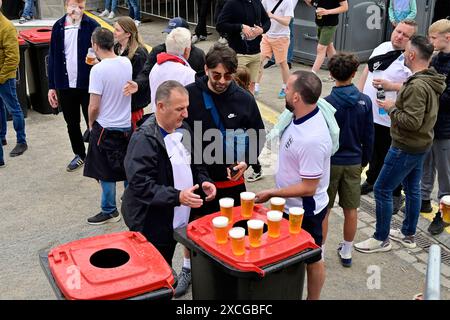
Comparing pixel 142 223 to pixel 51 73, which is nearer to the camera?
pixel 142 223

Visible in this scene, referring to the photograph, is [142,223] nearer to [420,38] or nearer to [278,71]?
[420,38]

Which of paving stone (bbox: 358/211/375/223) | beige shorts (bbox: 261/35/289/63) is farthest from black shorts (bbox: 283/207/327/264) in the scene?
beige shorts (bbox: 261/35/289/63)

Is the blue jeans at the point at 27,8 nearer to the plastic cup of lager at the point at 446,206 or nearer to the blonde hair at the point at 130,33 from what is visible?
the blonde hair at the point at 130,33

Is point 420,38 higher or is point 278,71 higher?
point 420,38

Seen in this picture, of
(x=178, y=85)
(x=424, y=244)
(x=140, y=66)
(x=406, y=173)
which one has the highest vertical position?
(x=178, y=85)

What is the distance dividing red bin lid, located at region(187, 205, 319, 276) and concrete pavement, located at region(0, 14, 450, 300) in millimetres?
1269

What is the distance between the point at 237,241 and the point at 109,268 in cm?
70

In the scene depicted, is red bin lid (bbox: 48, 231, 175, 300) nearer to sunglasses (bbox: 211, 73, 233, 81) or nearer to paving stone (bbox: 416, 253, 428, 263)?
sunglasses (bbox: 211, 73, 233, 81)

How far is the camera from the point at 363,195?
6.14 meters

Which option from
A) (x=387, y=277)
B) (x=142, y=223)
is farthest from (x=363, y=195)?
(x=142, y=223)

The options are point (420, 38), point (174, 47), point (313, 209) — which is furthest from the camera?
point (174, 47)

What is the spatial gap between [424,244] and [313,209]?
5.97 ft

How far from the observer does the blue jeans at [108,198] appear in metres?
5.49

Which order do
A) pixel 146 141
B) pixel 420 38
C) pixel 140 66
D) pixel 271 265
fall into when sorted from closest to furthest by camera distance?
pixel 271 265 < pixel 146 141 < pixel 420 38 < pixel 140 66
